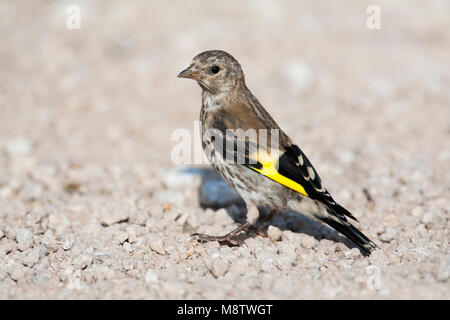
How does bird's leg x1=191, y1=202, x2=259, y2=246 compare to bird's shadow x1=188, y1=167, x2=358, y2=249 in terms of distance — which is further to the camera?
bird's shadow x1=188, y1=167, x2=358, y2=249

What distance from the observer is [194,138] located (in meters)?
6.90

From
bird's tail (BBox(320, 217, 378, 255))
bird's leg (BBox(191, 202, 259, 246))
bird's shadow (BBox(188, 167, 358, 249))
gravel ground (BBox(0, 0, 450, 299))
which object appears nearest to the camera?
gravel ground (BBox(0, 0, 450, 299))

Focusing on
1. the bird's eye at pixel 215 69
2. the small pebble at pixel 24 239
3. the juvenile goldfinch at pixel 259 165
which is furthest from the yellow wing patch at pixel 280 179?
the small pebble at pixel 24 239

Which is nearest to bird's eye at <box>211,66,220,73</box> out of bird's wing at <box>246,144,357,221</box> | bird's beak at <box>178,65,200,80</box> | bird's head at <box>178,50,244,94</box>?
bird's head at <box>178,50,244,94</box>

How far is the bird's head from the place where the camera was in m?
4.73

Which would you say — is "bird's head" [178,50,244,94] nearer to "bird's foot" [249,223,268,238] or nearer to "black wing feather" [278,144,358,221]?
"black wing feather" [278,144,358,221]

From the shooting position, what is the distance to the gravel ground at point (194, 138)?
3695 millimetres

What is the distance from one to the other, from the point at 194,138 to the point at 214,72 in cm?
218

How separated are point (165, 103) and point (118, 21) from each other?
2.20 meters

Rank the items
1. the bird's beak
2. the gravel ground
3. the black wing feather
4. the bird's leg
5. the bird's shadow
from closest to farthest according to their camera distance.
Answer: the gravel ground, the black wing feather, the bird's leg, the bird's shadow, the bird's beak

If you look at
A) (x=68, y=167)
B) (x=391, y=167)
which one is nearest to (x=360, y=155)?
(x=391, y=167)

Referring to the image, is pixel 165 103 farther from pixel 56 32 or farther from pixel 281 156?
pixel 281 156

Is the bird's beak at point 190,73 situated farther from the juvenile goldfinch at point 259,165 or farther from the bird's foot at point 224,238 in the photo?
the bird's foot at point 224,238

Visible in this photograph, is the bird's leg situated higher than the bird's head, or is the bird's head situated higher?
the bird's head
